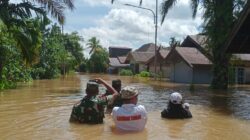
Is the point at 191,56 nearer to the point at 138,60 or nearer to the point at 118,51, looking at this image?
the point at 138,60

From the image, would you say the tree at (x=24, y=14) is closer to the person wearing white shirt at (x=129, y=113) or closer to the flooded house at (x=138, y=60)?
the person wearing white shirt at (x=129, y=113)

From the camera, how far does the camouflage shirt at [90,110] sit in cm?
1002

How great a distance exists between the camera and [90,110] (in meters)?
10.1

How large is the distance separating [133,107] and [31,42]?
12.4 metres

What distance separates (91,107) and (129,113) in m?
1.18

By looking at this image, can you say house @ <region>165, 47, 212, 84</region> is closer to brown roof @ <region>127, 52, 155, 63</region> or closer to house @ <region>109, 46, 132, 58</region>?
brown roof @ <region>127, 52, 155, 63</region>

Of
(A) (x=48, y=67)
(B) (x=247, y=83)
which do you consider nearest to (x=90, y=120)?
(B) (x=247, y=83)

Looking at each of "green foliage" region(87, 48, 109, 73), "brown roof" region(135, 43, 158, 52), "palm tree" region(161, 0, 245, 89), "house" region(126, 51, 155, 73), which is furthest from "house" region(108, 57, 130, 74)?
"palm tree" region(161, 0, 245, 89)

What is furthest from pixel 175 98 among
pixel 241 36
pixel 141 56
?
pixel 141 56

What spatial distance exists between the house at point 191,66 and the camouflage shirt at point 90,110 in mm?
30959

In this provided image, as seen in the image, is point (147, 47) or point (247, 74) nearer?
point (247, 74)

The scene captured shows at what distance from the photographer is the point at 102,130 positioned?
9.93 m

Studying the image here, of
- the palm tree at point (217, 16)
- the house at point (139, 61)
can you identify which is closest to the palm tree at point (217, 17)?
the palm tree at point (217, 16)

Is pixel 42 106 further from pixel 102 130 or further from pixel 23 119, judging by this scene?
pixel 102 130
